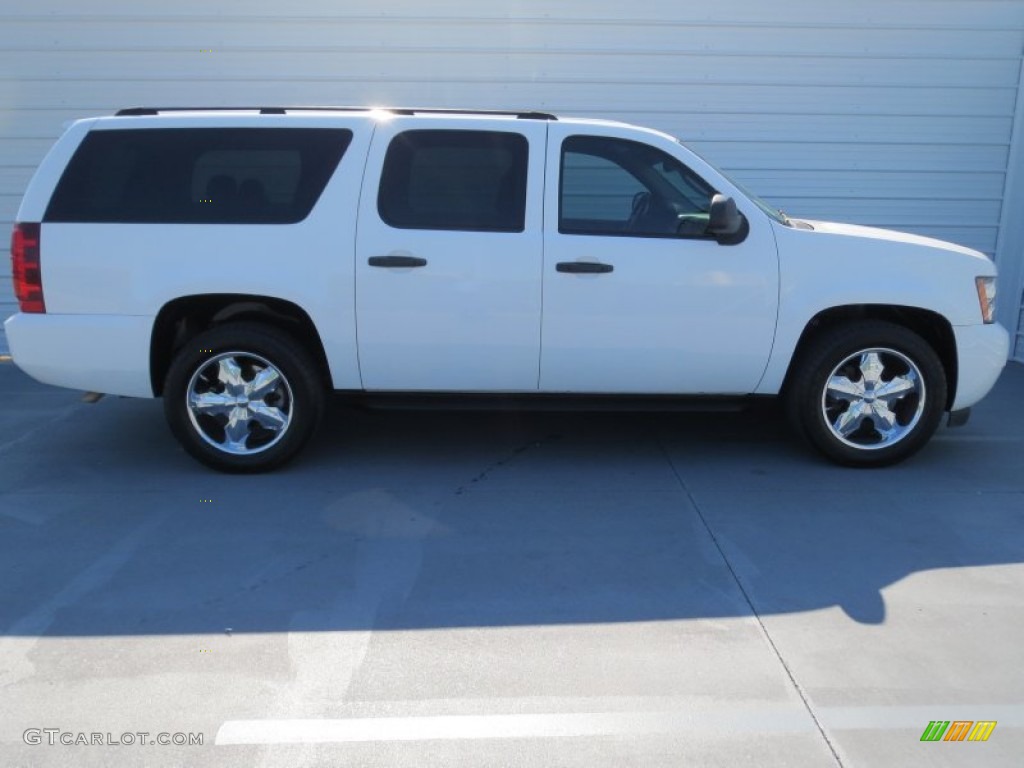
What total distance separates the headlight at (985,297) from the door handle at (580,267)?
2164mm

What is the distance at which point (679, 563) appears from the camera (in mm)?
4195

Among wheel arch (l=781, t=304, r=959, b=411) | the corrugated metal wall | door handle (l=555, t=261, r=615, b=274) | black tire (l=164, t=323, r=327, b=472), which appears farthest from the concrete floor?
the corrugated metal wall

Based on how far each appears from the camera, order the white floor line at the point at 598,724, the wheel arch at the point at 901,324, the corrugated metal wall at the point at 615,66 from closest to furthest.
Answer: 1. the white floor line at the point at 598,724
2. the wheel arch at the point at 901,324
3. the corrugated metal wall at the point at 615,66

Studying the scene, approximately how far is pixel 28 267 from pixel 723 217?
3.71 metres

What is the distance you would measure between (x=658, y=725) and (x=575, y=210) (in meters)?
2.95

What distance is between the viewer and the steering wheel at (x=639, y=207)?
5.14m

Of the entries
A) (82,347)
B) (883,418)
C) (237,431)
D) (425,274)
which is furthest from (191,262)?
(883,418)

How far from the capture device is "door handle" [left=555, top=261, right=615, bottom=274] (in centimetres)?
502

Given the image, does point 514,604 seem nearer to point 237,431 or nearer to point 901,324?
point 237,431

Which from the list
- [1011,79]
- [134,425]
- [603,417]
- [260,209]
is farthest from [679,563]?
[1011,79]

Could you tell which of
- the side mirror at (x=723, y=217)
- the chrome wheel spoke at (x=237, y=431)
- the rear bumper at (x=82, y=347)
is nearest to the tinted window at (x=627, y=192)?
the side mirror at (x=723, y=217)

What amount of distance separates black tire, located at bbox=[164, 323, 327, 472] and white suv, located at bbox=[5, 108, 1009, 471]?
1 centimetres

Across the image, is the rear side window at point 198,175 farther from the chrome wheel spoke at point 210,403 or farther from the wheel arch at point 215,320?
the chrome wheel spoke at point 210,403

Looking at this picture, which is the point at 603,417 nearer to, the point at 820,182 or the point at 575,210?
the point at 575,210
